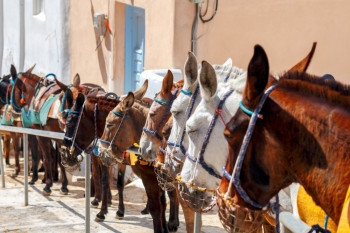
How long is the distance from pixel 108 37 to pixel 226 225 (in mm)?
10029

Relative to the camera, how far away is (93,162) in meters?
9.41

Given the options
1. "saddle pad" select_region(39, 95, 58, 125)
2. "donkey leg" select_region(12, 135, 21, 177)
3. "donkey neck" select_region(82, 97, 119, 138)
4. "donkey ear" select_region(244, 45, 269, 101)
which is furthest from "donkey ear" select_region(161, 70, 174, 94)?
"donkey leg" select_region(12, 135, 21, 177)

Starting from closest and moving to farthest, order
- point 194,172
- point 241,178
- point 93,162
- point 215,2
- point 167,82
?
point 241,178
point 194,172
point 167,82
point 93,162
point 215,2

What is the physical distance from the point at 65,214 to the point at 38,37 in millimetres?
9015

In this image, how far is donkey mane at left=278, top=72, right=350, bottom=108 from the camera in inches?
107

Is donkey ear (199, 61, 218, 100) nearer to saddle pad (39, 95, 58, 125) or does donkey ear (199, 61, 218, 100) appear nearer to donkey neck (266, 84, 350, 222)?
donkey neck (266, 84, 350, 222)

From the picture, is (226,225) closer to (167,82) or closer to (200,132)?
(200,132)

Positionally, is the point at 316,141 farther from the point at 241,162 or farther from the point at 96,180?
the point at 96,180

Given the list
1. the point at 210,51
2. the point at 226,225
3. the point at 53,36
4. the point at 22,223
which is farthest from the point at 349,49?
the point at 53,36

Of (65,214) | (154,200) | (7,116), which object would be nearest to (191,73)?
(154,200)

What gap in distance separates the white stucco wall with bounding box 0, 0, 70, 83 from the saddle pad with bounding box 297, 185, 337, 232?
1203 centimetres

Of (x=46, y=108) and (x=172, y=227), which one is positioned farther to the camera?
(x=46, y=108)

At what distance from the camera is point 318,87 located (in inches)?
110

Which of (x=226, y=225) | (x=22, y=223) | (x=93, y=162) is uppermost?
(x=226, y=225)
